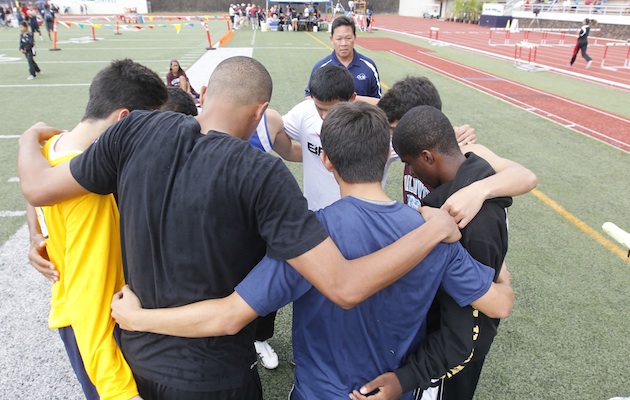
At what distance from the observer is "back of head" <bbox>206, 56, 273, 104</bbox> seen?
1.61m

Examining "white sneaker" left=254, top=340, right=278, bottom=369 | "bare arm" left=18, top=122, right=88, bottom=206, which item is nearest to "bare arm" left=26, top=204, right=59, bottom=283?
"bare arm" left=18, top=122, right=88, bottom=206

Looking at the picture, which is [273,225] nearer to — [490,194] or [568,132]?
[490,194]

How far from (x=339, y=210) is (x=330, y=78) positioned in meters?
1.59

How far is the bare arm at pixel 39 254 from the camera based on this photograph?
70.5 inches

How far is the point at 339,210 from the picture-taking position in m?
1.42

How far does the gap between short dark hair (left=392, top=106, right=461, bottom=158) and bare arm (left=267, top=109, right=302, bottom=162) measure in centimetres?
140

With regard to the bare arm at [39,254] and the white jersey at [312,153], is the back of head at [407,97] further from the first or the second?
the bare arm at [39,254]

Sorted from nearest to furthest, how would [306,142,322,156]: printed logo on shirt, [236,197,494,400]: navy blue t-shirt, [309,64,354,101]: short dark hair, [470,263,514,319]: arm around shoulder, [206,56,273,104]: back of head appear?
[236,197,494,400]: navy blue t-shirt → [470,263,514,319]: arm around shoulder → [206,56,273,104]: back of head → [309,64,354,101]: short dark hair → [306,142,322,156]: printed logo on shirt

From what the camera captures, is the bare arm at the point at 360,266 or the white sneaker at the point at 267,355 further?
the white sneaker at the point at 267,355

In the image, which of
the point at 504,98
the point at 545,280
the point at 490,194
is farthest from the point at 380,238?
the point at 504,98

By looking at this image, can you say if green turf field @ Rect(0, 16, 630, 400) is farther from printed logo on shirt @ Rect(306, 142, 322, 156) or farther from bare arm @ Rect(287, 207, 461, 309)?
bare arm @ Rect(287, 207, 461, 309)

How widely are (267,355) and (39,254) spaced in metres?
1.51

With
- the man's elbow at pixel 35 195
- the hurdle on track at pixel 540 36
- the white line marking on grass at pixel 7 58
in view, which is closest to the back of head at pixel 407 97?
the man's elbow at pixel 35 195

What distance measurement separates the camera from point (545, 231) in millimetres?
4676
